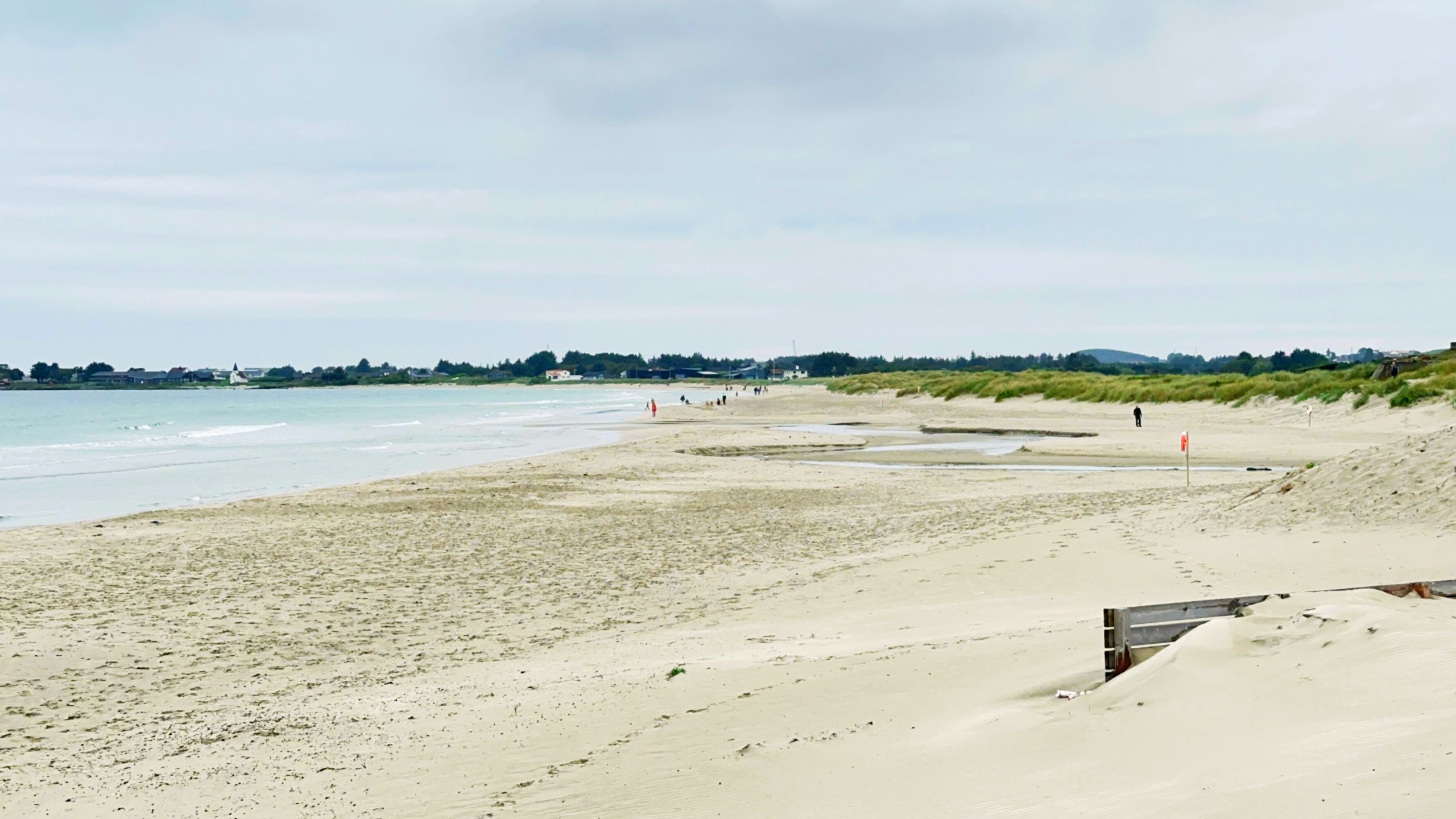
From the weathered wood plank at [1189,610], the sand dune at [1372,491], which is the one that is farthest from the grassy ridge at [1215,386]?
the weathered wood plank at [1189,610]

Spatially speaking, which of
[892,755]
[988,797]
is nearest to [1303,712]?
[988,797]

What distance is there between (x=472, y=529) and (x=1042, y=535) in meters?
10.3

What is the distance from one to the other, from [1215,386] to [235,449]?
49.1 m

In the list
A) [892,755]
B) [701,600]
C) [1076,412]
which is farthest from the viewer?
[1076,412]

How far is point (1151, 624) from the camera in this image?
6.88 m

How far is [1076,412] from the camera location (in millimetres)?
61656

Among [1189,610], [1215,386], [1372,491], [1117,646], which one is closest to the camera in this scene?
[1117,646]

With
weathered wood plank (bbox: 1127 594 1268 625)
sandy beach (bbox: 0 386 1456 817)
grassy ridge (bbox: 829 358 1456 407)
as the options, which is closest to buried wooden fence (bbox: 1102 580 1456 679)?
weathered wood plank (bbox: 1127 594 1268 625)

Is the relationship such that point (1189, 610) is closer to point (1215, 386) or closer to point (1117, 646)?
point (1117, 646)

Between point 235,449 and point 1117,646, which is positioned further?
point 235,449

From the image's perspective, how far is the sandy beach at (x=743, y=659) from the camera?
563 centimetres

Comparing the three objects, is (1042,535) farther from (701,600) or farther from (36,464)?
(36,464)

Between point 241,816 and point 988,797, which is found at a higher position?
point 988,797

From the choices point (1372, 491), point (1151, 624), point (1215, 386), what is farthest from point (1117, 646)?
point (1215, 386)
